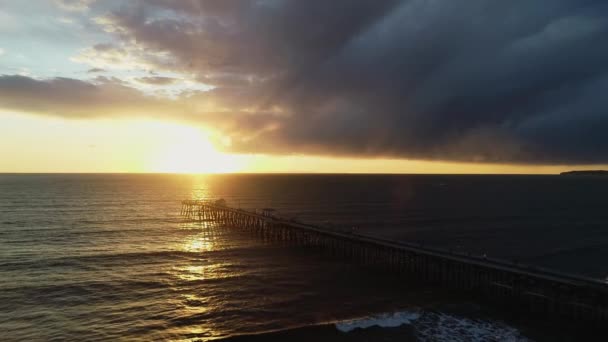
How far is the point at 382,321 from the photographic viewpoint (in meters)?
28.0

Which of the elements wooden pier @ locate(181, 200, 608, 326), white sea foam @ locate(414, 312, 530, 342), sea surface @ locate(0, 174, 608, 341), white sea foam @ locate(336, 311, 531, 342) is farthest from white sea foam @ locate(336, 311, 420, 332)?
wooden pier @ locate(181, 200, 608, 326)

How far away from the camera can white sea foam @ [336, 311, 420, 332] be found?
88.4 feet

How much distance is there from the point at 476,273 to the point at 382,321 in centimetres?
1538

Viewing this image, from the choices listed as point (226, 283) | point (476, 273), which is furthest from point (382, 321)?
point (226, 283)

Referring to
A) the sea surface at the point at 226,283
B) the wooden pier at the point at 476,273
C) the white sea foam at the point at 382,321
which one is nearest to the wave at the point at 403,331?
the white sea foam at the point at 382,321

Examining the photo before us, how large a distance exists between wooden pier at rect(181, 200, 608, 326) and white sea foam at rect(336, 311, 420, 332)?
9.81 meters

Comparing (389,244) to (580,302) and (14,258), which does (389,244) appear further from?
(14,258)

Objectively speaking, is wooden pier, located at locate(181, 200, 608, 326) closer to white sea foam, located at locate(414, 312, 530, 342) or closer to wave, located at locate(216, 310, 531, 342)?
white sea foam, located at locate(414, 312, 530, 342)

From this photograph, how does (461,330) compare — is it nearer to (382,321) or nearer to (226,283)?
(382,321)

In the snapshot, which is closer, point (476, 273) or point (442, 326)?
point (442, 326)

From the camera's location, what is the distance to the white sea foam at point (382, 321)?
88.4 feet

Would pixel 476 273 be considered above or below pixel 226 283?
above

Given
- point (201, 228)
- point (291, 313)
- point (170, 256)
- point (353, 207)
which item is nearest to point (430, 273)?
point (291, 313)

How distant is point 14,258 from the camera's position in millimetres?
45406
